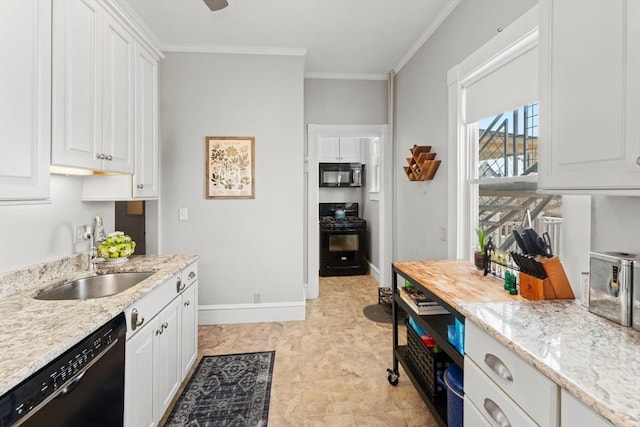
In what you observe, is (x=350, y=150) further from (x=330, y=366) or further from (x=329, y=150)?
(x=330, y=366)

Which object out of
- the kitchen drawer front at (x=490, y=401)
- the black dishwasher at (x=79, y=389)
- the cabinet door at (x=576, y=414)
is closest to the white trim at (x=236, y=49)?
the black dishwasher at (x=79, y=389)

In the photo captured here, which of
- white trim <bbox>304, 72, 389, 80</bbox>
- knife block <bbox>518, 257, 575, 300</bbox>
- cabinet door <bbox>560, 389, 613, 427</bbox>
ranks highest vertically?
white trim <bbox>304, 72, 389, 80</bbox>

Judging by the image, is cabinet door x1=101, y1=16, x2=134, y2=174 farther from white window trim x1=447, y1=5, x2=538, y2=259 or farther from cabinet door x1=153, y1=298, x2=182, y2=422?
white window trim x1=447, y1=5, x2=538, y2=259

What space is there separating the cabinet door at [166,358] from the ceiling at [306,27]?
92.8 inches

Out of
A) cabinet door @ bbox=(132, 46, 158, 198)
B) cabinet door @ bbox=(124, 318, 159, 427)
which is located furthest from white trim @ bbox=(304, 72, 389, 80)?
cabinet door @ bbox=(124, 318, 159, 427)

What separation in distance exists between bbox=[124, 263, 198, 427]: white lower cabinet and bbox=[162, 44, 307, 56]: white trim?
7.46ft

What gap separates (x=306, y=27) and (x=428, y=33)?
112 cm

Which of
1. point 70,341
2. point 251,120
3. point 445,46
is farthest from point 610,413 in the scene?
point 251,120

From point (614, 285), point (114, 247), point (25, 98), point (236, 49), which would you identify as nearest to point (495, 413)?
point (614, 285)

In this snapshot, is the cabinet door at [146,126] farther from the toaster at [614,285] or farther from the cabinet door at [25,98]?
the toaster at [614,285]

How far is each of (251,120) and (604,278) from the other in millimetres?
3013

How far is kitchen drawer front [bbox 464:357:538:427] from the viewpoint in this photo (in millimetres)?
1002

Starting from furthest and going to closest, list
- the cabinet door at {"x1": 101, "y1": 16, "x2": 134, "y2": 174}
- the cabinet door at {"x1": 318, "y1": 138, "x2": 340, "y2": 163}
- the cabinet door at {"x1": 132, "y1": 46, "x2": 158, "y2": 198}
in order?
the cabinet door at {"x1": 318, "y1": 138, "x2": 340, "y2": 163}
the cabinet door at {"x1": 132, "y1": 46, "x2": 158, "y2": 198}
the cabinet door at {"x1": 101, "y1": 16, "x2": 134, "y2": 174}

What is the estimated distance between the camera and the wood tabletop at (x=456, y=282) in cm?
148
